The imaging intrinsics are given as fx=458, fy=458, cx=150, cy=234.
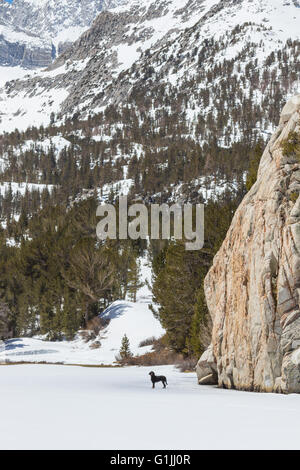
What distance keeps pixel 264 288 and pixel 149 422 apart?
19.3ft

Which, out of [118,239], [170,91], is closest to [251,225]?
[118,239]

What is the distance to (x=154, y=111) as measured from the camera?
161m

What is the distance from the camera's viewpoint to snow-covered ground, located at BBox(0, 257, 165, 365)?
36688 mm

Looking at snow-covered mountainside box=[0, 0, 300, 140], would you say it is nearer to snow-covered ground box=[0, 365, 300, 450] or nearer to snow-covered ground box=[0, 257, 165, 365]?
snow-covered ground box=[0, 257, 165, 365]

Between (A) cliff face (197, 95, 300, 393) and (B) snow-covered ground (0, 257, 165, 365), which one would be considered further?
(B) snow-covered ground (0, 257, 165, 365)

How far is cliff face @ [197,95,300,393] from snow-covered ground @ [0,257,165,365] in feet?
72.2

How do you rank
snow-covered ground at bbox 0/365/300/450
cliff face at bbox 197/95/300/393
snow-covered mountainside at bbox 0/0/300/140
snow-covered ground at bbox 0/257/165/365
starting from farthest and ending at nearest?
snow-covered mountainside at bbox 0/0/300/140 < snow-covered ground at bbox 0/257/165/365 < cliff face at bbox 197/95/300/393 < snow-covered ground at bbox 0/365/300/450

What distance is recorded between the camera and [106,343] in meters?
41.7

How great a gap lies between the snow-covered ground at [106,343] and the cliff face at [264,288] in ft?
72.2

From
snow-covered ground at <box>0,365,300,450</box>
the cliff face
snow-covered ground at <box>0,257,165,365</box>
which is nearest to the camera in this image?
snow-covered ground at <box>0,365,300,450</box>

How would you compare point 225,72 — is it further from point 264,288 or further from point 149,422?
point 149,422

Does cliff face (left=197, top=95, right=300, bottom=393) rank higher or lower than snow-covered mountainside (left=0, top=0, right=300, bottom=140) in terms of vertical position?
lower

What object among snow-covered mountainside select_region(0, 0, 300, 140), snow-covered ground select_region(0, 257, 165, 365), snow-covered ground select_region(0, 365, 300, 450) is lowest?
snow-covered ground select_region(0, 257, 165, 365)

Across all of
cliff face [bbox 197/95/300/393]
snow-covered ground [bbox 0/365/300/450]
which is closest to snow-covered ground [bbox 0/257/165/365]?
cliff face [bbox 197/95/300/393]
